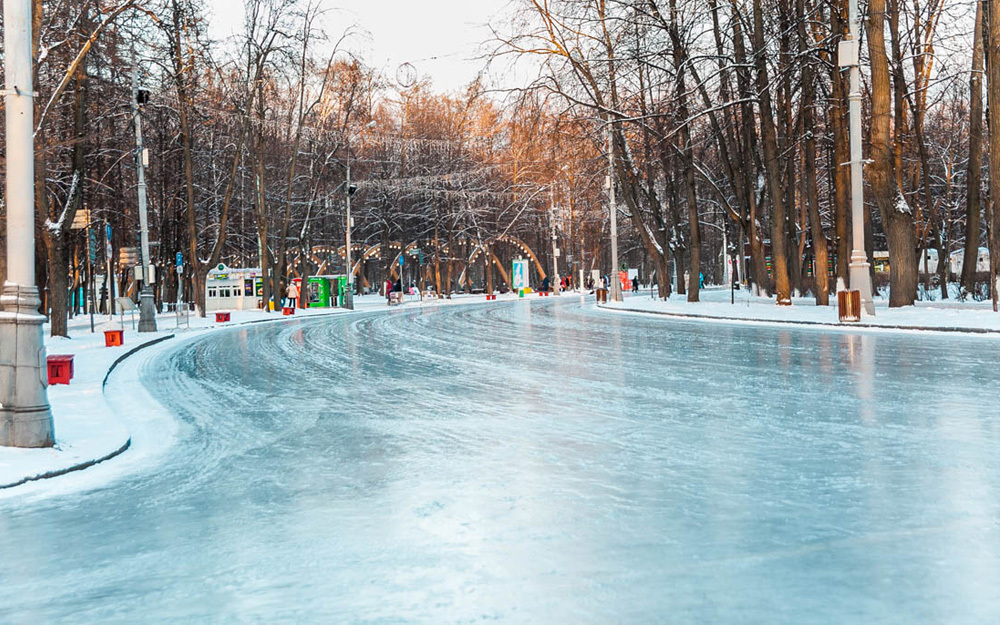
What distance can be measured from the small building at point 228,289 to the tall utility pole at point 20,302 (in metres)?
48.5

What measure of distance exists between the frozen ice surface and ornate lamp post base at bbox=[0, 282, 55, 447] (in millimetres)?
1283

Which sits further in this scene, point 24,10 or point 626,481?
point 24,10

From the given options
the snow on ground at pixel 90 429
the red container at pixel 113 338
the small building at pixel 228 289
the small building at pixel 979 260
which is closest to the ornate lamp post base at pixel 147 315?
the red container at pixel 113 338

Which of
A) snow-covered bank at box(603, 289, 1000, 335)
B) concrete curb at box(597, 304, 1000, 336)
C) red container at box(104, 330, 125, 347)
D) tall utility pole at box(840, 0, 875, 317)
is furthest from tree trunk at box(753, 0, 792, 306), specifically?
red container at box(104, 330, 125, 347)

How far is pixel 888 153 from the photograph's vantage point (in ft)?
95.1

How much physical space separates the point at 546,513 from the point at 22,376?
17.5 feet

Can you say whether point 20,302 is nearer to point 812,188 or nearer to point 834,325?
point 834,325

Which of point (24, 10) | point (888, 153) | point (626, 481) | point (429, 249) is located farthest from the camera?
point (429, 249)

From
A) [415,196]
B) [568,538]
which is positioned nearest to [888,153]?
[568,538]

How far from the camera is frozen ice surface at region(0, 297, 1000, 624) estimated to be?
4617 mm

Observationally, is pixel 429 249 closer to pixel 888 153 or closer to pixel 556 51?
pixel 556 51

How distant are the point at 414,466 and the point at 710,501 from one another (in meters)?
2.54

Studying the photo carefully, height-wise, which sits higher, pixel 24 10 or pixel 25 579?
pixel 24 10

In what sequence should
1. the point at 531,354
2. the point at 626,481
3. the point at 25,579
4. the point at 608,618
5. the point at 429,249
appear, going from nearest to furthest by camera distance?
the point at 608,618
the point at 25,579
the point at 626,481
the point at 531,354
the point at 429,249
